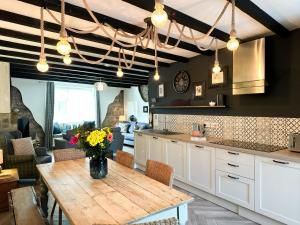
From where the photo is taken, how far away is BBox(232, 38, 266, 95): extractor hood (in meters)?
2.67

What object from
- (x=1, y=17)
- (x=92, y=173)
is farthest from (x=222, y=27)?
(x=1, y=17)

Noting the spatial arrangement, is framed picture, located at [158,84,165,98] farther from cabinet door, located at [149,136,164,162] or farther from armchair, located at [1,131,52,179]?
armchair, located at [1,131,52,179]

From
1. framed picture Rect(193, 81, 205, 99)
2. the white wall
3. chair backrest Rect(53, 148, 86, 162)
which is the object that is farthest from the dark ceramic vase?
the white wall

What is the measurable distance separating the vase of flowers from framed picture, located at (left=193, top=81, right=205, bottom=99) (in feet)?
8.06

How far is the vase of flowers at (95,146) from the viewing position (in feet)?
5.92

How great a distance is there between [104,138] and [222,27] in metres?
2.03

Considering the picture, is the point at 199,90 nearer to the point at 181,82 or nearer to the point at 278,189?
the point at 181,82

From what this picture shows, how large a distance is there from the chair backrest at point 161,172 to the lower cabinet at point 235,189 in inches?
48.2

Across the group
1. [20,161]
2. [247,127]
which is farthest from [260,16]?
[20,161]

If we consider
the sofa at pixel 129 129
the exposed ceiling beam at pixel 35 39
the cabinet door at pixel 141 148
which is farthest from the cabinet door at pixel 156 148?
the sofa at pixel 129 129

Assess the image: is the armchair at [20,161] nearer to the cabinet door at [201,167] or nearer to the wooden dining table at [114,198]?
the wooden dining table at [114,198]

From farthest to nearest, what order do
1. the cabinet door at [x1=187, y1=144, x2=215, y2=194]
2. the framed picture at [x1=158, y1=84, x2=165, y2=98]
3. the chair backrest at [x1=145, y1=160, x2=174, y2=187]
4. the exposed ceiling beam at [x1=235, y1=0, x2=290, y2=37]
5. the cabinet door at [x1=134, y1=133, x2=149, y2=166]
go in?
the framed picture at [x1=158, y1=84, x2=165, y2=98] < the cabinet door at [x1=134, y1=133, x2=149, y2=166] < the cabinet door at [x1=187, y1=144, x2=215, y2=194] < the exposed ceiling beam at [x1=235, y1=0, x2=290, y2=37] < the chair backrest at [x1=145, y1=160, x2=174, y2=187]

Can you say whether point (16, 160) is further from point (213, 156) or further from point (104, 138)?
point (213, 156)

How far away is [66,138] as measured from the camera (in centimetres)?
567
